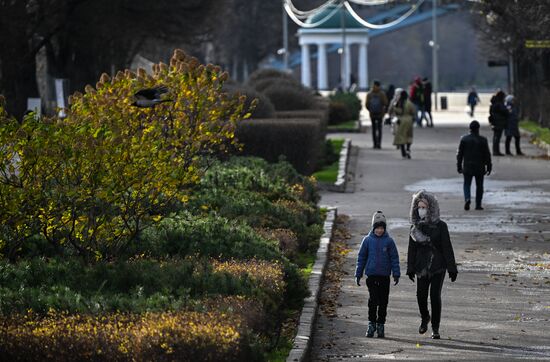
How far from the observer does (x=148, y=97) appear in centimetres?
1642

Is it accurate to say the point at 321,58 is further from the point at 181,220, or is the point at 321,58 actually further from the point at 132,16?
the point at 181,220

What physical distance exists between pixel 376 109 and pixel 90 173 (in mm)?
26863

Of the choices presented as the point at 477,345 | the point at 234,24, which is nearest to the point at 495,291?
the point at 477,345

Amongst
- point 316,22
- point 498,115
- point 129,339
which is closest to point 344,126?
point 498,115

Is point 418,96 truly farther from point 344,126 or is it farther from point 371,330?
point 371,330

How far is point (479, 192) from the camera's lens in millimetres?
25359

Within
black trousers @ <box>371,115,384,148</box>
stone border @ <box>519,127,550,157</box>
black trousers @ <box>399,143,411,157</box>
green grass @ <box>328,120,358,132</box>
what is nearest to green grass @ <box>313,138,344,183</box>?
black trousers @ <box>399,143,411,157</box>

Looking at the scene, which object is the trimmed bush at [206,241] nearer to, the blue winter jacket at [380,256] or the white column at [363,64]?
the blue winter jacket at [380,256]

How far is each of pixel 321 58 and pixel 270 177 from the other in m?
94.2

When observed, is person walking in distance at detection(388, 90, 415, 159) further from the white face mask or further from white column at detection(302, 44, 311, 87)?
white column at detection(302, 44, 311, 87)

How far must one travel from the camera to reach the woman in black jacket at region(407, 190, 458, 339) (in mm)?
13859

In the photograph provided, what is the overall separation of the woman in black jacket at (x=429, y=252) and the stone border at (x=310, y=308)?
40.8 inches

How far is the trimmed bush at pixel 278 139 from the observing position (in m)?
31.2

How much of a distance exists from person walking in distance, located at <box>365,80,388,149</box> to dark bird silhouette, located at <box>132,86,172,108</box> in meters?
24.6
